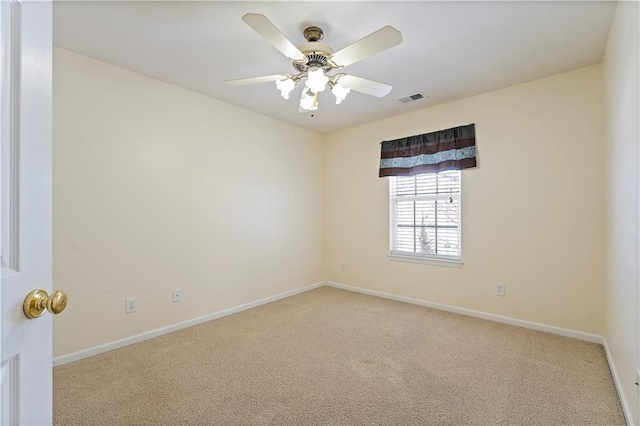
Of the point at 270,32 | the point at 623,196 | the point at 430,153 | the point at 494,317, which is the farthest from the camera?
the point at 430,153

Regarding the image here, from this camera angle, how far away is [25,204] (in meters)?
0.70

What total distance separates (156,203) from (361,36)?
2.32m

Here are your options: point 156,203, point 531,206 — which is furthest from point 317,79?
point 531,206

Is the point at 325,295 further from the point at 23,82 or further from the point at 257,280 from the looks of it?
the point at 23,82

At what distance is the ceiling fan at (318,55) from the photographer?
5.24 feet

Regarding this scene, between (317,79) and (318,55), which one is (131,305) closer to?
(317,79)

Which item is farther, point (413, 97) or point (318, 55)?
point (413, 97)

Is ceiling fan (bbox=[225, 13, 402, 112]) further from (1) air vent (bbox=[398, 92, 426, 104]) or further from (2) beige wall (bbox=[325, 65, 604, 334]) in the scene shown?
(2) beige wall (bbox=[325, 65, 604, 334])

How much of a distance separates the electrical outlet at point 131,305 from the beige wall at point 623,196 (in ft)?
11.4

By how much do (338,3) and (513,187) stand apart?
2.46 meters

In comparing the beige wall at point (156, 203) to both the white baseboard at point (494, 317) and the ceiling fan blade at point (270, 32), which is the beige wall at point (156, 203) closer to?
the white baseboard at point (494, 317)

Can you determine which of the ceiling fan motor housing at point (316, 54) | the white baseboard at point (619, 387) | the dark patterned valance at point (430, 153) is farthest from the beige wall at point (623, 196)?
the ceiling fan motor housing at point (316, 54)

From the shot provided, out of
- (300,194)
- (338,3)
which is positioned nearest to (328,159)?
(300,194)

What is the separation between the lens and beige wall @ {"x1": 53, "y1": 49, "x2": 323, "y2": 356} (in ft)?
7.75
